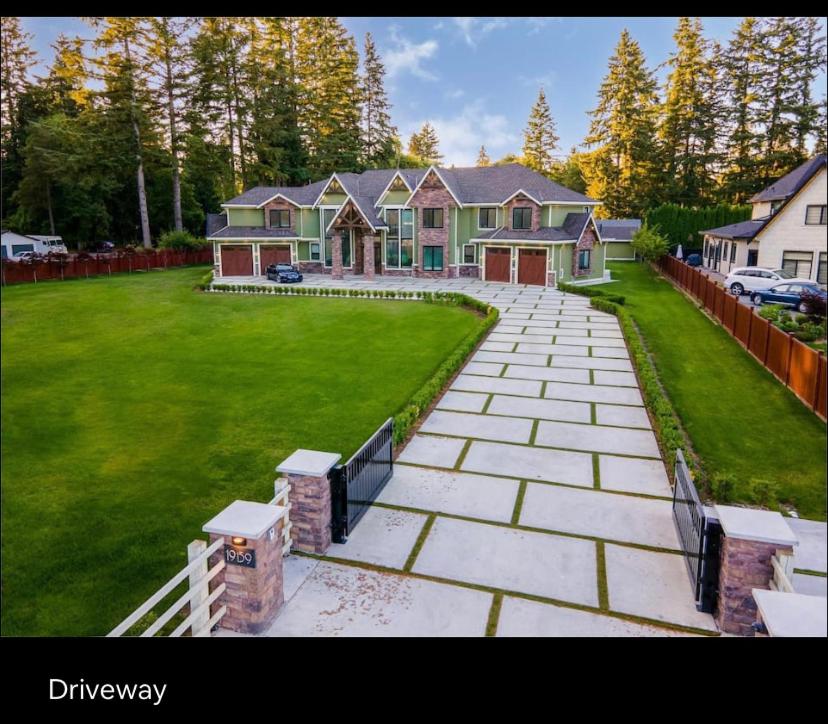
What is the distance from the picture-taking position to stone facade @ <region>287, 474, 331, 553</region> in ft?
20.9

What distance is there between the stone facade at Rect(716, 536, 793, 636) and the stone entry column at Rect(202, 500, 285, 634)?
410cm

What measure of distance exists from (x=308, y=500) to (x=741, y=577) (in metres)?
4.40

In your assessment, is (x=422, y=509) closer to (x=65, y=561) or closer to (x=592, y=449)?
(x=592, y=449)

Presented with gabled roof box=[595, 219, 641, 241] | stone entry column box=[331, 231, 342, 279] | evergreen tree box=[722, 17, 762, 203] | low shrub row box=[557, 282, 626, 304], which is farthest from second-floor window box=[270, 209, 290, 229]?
evergreen tree box=[722, 17, 762, 203]

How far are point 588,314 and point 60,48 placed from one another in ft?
67.4

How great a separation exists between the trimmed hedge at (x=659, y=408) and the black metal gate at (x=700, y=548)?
1946 mm

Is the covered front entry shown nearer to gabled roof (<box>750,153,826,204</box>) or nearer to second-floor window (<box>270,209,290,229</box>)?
second-floor window (<box>270,209,290,229</box>)

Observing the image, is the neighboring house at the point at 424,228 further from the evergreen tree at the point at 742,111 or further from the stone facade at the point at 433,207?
the evergreen tree at the point at 742,111

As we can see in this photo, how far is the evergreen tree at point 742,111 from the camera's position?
4832 millimetres

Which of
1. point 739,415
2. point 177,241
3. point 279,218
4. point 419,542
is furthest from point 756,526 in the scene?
point 177,241

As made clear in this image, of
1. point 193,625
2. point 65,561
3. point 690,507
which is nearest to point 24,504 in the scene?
point 65,561

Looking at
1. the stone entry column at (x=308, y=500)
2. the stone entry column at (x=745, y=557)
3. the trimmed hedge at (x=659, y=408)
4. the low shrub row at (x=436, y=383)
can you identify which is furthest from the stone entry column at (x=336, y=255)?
the stone entry column at (x=745, y=557)

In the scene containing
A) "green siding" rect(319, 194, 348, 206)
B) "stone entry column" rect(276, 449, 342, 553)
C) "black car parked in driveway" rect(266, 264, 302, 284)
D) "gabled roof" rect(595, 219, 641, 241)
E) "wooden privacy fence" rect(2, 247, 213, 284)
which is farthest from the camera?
"gabled roof" rect(595, 219, 641, 241)

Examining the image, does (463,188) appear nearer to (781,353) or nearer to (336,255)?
(336,255)
